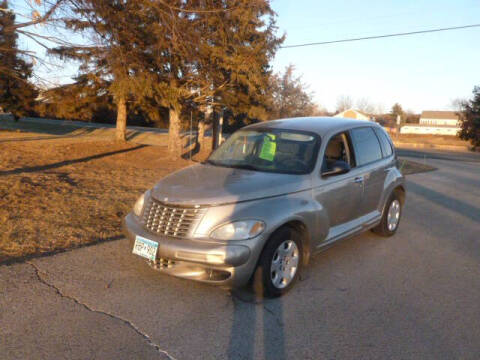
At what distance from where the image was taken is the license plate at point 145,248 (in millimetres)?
3936

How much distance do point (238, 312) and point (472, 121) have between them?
41757 mm

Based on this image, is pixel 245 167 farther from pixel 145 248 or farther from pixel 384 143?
pixel 384 143

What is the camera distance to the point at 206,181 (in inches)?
172

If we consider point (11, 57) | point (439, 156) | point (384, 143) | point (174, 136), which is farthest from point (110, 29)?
point (439, 156)

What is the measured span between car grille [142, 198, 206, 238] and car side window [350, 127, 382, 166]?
8.52 ft

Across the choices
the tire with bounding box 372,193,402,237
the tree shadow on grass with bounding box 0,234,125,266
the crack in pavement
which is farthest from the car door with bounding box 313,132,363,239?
the tree shadow on grass with bounding box 0,234,125,266

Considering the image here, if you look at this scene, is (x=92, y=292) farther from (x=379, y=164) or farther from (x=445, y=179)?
(x=445, y=179)

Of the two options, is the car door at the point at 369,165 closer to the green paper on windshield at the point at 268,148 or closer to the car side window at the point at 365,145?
the car side window at the point at 365,145

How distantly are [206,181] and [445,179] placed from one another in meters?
12.3

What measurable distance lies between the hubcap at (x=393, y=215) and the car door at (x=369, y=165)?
55cm

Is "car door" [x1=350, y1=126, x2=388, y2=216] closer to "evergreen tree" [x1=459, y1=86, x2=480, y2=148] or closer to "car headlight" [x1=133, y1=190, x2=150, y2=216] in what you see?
"car headlight" [x1=133, y1=190, x2=150, y2=216]

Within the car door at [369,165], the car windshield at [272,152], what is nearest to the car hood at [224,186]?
the car windshield at [272,152]

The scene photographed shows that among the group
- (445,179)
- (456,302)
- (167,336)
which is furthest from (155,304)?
(445,179)

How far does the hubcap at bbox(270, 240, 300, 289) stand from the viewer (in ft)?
13.4
